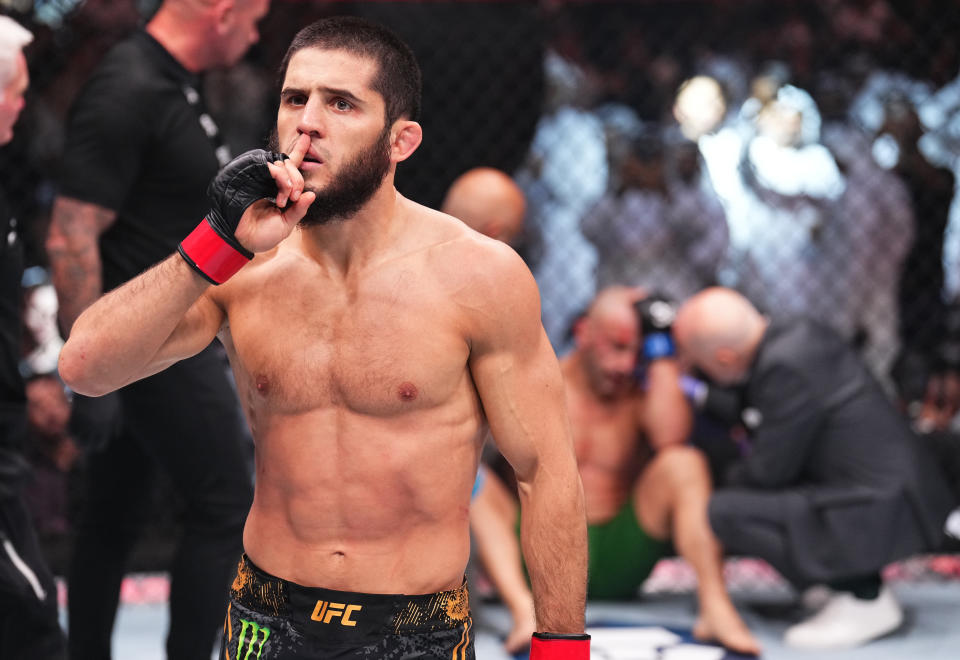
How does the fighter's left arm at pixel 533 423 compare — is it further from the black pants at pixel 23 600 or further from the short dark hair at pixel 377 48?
the black pants at pixel 23 600

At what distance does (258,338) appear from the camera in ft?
5.08

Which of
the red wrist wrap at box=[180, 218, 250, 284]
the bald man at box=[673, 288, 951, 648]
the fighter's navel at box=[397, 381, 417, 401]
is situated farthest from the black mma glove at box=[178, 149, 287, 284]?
the bald man at box=[673, 288, 951, 648]

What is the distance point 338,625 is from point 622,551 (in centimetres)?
211

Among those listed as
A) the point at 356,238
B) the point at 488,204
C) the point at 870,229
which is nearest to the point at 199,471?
the point at 356,238

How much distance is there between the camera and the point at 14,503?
6.66 ft

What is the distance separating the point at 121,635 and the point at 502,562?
103 cm

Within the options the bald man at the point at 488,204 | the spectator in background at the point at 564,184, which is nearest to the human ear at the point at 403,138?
the bald man at the point at 488,204

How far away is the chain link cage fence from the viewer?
14.5 ft

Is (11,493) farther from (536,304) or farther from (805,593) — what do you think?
(805,593)

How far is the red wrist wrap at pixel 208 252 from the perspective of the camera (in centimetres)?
138

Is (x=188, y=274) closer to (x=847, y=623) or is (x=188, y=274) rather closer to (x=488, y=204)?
(x=488, y=204)

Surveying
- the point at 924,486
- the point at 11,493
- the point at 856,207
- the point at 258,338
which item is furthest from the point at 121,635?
the point at 856,207

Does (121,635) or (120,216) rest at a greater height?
(120,216)

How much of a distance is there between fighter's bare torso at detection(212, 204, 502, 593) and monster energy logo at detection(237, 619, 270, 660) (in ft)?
0.25
